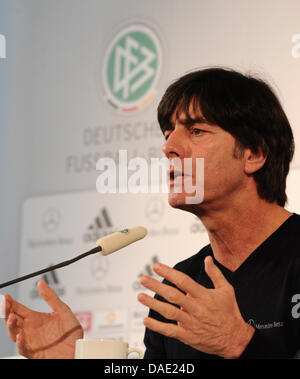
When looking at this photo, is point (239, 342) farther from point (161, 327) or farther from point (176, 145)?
point (176, 145)

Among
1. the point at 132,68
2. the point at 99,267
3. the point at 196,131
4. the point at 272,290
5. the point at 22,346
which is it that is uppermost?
the point at 132,68

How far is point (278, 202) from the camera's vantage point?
1911 mm

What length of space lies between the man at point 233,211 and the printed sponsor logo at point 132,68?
100 cm

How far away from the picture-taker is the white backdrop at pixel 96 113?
2666mm

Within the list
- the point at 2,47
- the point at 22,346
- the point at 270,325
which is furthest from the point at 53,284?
the point at 270,325

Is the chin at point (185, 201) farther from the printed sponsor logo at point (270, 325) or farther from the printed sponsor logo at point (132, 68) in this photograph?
the printed sponsor logo at point (132, 68)

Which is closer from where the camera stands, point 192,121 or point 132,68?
point 192,121

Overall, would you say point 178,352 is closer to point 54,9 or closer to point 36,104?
point 36,104

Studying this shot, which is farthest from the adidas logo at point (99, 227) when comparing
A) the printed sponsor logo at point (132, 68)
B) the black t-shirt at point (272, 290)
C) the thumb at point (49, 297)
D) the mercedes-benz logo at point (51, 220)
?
the thumb at point (49, 297)

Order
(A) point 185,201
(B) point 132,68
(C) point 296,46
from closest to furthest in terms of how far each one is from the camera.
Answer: (A) point 185,201 < (C) point 296,46 < (B) point 132,68

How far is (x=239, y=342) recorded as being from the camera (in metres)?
1.23

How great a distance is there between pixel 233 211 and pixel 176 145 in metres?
0.25

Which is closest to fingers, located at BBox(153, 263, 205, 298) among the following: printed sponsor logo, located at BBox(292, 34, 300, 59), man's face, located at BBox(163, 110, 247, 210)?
man's face, located at BBox(163, 110, 247, 210)
